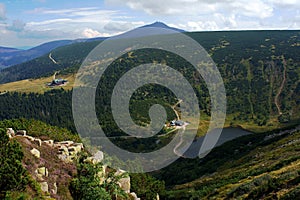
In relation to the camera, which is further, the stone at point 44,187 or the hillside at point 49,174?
the stone at point 44,187

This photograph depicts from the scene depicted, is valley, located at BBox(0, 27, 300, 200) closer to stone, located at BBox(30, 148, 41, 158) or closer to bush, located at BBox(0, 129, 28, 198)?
bush, located at BBox(0, 129, 28, 198)

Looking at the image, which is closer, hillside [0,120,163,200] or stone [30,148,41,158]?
hillside [0,120,163,200]

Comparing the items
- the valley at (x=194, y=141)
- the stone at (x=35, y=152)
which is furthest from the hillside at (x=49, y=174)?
the valley at (x=194, y=141)

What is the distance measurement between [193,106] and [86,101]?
59.7 m

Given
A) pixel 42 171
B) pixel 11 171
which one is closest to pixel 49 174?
pixel 42 171

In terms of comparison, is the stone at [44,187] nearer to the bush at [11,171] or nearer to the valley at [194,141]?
the valley at [194,141]

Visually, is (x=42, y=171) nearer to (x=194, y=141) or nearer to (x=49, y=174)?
(x=49, y=174)

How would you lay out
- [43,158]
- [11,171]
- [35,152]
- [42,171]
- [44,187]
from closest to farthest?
[11,171] → [44,187] → [42,171] → [35,152] → [43,158]

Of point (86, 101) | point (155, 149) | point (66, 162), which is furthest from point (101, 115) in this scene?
point (66, 162)

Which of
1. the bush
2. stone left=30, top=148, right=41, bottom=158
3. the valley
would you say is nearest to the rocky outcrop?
stone left=30, top=148, right=41, bottom=158

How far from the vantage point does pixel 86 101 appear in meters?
164

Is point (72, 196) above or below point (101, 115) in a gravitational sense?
above

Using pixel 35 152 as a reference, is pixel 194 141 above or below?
below

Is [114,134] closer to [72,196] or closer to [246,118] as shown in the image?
[246,118]
